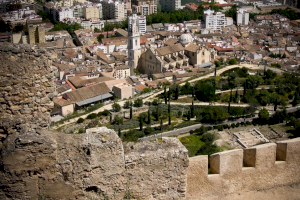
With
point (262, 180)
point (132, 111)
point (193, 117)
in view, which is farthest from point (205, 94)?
point (262, 180)

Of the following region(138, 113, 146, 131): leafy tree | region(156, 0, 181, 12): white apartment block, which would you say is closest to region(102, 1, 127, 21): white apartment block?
region(156, 0, 181, 12): white apartment block

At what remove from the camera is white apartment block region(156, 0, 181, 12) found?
6153 centimetres

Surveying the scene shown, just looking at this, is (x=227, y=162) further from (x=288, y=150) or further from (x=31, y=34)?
(x=31, y=34)

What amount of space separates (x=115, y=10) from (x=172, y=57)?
24107 millimetres

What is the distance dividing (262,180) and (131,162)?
5.34 feet

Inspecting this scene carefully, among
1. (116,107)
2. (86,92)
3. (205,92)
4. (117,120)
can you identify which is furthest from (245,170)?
(86,92)

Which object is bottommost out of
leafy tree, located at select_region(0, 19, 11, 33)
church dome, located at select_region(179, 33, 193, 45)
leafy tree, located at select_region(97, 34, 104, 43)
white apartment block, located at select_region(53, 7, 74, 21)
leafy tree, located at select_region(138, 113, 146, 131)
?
leafy tree, located at select_region(138, 113, 146, 131)

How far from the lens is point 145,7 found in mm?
59688

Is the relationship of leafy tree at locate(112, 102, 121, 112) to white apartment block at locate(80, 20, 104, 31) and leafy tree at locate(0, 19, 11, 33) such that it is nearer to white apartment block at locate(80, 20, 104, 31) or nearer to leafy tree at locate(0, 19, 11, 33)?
leafy tree at locate(0, 19, 11, 33)

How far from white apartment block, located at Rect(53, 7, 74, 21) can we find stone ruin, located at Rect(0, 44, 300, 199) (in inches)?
2047

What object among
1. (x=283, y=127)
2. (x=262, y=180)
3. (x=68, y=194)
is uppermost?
(x=68, y=194)

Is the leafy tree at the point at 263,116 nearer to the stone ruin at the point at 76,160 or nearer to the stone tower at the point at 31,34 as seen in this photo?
the stone ruin at the point at 76,160

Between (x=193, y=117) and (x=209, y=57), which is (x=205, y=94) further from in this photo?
(x=209, y=57)

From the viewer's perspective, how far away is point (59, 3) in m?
60.8
